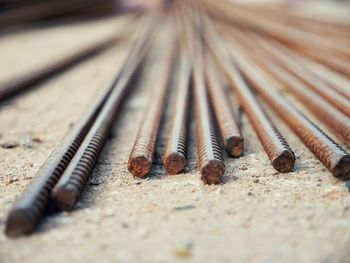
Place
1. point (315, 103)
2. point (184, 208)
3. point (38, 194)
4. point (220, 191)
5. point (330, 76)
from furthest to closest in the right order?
point (330, 76) → point (315, 103) → point (220, 191) → point (184, 208) → point (38, 194)

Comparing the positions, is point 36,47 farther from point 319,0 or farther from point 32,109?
point 319,0

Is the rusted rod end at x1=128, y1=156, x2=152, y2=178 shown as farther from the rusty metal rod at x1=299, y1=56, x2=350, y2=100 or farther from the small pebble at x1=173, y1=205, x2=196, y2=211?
the rusty metal rod at x1=299, y1=56, x2=350, y2=100

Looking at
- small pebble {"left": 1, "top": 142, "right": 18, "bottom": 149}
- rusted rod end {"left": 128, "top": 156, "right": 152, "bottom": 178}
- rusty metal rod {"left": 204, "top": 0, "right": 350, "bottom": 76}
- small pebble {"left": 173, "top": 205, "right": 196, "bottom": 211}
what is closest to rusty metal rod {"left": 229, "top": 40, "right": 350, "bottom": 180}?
rusty metal rod {"left": 204, "top": 0, "right": 350, "bottom": 76}

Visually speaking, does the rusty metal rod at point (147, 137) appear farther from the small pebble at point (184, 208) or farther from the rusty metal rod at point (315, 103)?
the rusty metal rod at point (315, 103)

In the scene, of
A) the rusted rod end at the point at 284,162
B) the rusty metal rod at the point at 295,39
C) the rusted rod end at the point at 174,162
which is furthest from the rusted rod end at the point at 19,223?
the rusty metal rod at the point at 295,39

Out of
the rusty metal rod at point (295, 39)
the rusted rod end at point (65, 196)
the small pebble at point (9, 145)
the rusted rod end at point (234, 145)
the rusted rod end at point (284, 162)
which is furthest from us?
the rusty metal rod at point (295, 39)

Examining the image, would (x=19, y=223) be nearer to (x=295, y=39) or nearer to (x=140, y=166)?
(x=140, y=166)

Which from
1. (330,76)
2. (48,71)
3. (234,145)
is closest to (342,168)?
(234,145)
